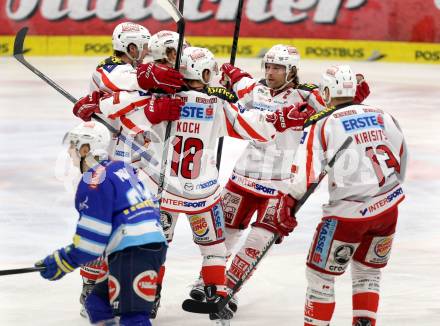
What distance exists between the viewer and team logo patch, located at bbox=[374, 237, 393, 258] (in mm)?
5215

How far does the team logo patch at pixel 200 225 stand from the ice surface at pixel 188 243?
0.51 meters

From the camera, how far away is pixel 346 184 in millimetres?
5129

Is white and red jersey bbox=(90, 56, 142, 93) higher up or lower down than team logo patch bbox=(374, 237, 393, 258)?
higher up

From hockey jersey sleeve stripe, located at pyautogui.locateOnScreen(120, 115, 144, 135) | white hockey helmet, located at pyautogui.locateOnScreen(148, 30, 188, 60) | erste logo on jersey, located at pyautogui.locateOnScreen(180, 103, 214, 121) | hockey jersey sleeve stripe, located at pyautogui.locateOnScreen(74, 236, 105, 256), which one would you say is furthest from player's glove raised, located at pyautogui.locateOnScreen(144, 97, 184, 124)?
hockey jersey sleeve stripe, located at pyautogui.locateOnScreen(74, 236, 105, 256)

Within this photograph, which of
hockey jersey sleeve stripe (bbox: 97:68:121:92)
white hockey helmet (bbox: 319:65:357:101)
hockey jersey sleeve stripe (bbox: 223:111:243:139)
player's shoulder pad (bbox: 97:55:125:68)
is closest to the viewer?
white hockey helmet (bbox: 319:65:357:101)

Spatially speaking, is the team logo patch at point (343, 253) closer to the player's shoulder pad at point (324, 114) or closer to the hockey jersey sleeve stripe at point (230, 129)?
the player's shoulder pad at point (324, 114)

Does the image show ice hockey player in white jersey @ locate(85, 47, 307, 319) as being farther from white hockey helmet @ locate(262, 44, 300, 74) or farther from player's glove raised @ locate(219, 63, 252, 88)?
player's glove raised @ locate(219, 63, 252, 88)

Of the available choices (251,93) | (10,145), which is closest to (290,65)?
(251,93)

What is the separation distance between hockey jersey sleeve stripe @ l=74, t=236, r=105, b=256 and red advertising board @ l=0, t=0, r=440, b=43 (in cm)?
1141

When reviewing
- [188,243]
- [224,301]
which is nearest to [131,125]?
[224,301]

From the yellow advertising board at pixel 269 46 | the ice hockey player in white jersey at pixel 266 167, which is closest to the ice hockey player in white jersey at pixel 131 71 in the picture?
the ice hockey player in white jersey at pixel 266 167

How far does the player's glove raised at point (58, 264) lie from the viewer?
4.44 metres

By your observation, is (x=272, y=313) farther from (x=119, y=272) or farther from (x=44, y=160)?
(x=44, y=160)

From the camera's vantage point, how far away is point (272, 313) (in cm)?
598
